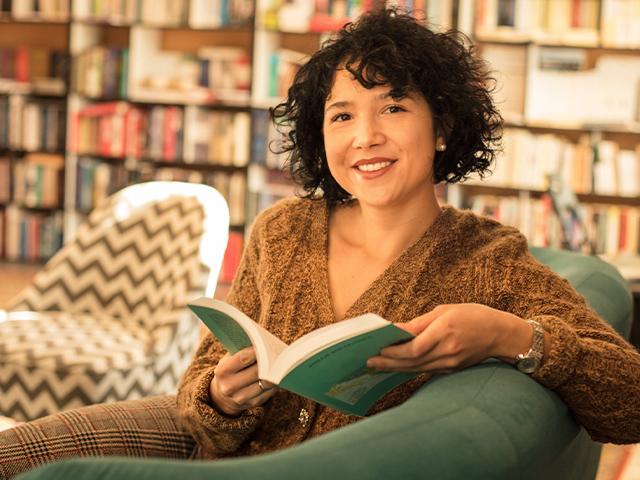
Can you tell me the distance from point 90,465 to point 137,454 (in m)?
0.87

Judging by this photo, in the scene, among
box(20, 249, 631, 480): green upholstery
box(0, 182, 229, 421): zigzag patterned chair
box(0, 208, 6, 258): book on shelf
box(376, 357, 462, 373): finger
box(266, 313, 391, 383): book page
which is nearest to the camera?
box(20, 249, 631, 480): green upholstery

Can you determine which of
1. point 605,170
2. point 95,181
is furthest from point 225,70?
point 605,170

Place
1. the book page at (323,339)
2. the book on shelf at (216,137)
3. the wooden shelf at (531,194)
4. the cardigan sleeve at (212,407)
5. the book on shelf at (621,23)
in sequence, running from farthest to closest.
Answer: the book on shelf at (216,137) < the wooden shelf at (531,194) < the book on shelf at (621,23) < the cardigan sleeve at (212,407) < the book page at (323,339)

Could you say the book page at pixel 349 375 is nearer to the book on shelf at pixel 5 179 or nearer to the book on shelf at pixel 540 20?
the book on shelf at pixel 540 20

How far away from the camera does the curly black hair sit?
174cm

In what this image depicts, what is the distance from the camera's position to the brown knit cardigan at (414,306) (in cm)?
143

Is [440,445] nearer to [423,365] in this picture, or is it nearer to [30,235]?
[423,365]

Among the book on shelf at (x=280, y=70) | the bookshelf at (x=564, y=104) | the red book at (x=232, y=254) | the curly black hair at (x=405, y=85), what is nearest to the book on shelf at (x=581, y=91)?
the bookshelf at (x=564, y=104)

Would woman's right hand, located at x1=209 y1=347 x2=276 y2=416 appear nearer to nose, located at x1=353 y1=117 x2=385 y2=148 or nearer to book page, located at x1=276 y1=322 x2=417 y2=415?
book page, located at x1=276 y1=322 x2=417 y2=415

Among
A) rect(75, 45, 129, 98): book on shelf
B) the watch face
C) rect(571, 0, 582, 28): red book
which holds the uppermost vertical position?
rect(571, 0, 582, 28): red book

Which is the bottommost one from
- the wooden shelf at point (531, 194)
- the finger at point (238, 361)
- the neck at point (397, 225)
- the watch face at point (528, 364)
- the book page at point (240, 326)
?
the wooden shelf at point (531, 194)

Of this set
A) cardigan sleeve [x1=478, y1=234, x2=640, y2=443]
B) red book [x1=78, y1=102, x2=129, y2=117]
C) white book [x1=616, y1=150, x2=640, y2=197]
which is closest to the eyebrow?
cardigan sleeve [x1=478, y1=234, x2=640, y2=443]

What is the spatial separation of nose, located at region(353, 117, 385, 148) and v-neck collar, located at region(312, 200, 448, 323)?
17cm

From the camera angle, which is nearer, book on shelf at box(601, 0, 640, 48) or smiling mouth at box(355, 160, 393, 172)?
smiling mouth at box(355, 160, 393, 172)
